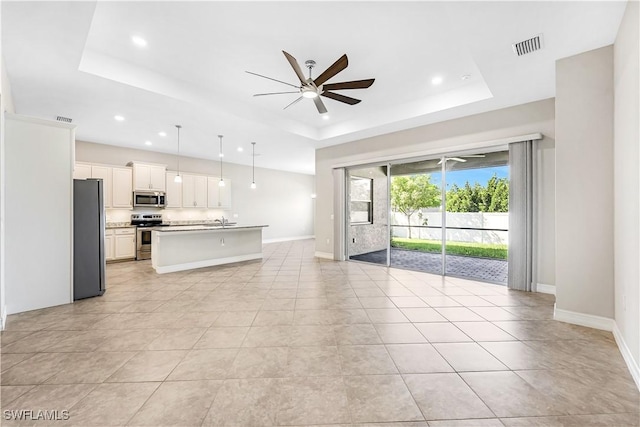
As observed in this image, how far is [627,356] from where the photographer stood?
2.17 metres

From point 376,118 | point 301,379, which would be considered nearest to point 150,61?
point 376,118

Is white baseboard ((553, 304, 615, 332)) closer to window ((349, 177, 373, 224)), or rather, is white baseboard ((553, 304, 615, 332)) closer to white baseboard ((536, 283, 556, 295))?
white baseboard ((536, 283, 556, 295))

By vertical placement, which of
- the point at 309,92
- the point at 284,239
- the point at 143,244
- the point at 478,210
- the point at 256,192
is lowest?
the point at 284,239

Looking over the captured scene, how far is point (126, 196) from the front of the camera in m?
6.89

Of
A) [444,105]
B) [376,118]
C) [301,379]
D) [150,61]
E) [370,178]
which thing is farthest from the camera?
[370,178]

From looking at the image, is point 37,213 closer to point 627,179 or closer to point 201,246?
point 201,246

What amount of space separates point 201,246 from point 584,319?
6505mm

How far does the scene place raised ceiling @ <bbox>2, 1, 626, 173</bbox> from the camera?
2605mm

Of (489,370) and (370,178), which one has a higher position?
(370,178)

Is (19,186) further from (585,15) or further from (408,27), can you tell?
(585,15)

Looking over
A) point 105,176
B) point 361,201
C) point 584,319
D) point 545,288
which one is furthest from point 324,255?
point 105,176

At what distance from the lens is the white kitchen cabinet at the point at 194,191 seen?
7.99 meters

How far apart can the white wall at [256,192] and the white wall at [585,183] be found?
8789 mm

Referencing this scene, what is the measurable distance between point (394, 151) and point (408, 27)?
2972 mm
